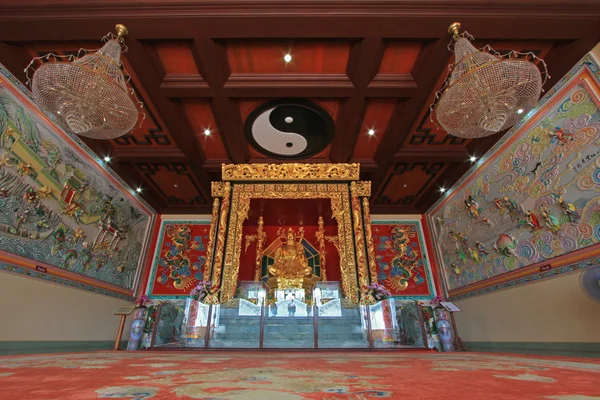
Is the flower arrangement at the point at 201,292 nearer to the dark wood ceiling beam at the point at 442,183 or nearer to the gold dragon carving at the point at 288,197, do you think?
the gold dragon carving at the point at 288,197

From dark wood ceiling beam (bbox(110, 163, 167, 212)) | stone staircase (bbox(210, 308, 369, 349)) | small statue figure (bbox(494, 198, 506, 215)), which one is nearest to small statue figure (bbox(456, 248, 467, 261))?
small statue figure (bbox(494, 198, 506, 215))

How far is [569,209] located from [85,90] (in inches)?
247

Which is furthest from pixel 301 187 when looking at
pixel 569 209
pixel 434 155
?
pixel 569 209

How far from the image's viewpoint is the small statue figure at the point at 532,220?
429 cm

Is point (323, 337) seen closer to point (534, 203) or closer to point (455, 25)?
point (534, 203)


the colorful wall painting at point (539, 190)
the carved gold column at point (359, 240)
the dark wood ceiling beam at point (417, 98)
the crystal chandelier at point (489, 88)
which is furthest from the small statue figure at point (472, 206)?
the crystal chandelier at point (489, 88)

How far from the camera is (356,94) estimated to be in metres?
4.16

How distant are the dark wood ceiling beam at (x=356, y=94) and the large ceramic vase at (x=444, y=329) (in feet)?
11.4

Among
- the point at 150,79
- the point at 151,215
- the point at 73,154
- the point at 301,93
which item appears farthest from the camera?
the point at 151,215

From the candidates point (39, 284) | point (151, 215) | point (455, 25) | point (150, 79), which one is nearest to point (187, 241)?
point (151, 215)

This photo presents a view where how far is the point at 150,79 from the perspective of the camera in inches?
151

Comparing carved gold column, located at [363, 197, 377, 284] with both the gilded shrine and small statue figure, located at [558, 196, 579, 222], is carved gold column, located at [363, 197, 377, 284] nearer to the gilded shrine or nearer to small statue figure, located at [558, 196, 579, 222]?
the gilded shrine

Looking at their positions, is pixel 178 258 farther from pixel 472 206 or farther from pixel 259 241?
pixel 472 206

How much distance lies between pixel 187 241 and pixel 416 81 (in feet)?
22.9
